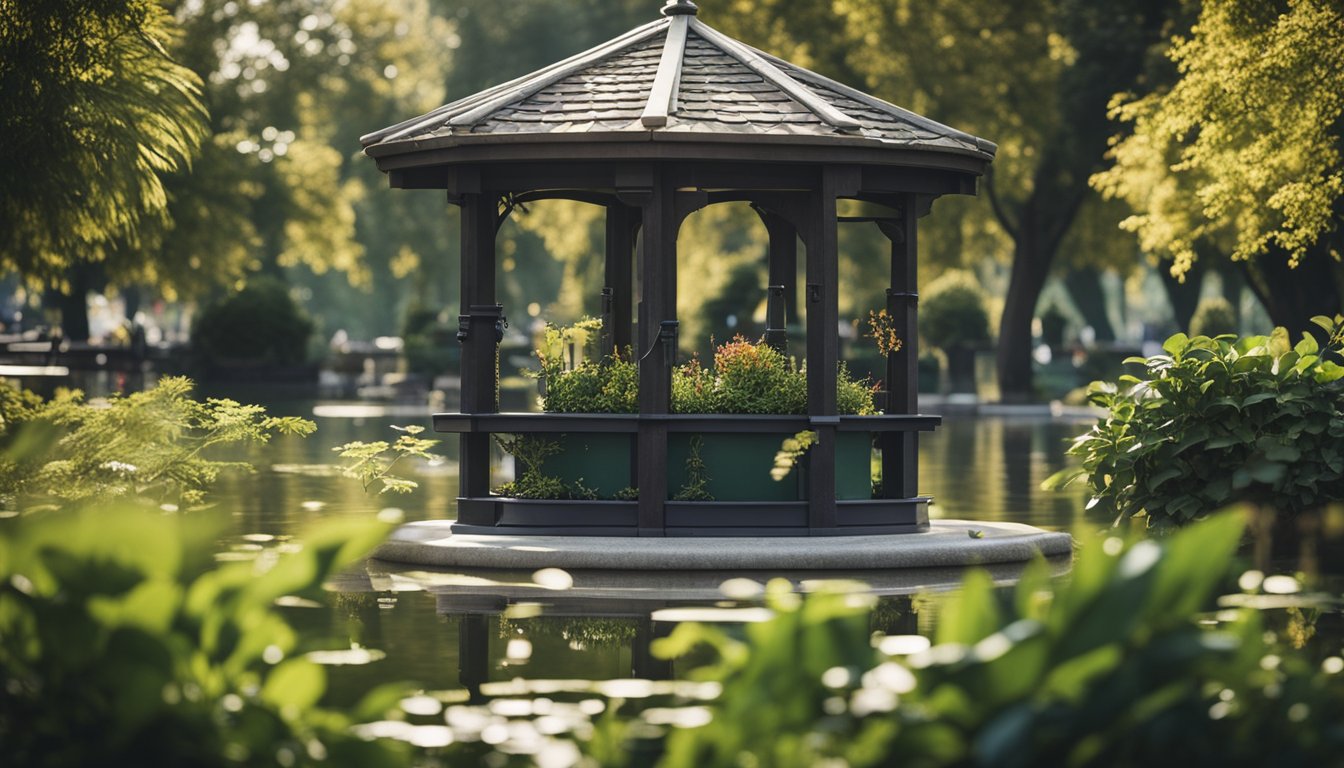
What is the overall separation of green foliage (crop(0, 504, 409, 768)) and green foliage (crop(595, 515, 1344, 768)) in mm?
1080

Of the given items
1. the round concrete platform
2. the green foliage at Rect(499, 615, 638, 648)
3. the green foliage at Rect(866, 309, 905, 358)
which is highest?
the green foliage at Rect(866, 309, 905, 358)

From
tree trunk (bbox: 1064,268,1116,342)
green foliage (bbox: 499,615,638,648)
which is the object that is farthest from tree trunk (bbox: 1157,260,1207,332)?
green foliage (bbox: 499,615,638,648)

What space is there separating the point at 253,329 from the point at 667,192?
44.8 meters

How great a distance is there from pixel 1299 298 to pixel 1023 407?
1489 centimetres

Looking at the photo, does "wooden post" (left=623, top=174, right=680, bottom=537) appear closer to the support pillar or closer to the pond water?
the support pillar

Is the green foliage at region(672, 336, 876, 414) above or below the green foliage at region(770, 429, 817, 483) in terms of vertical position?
above

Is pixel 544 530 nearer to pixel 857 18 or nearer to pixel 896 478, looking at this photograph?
pixel 896 478

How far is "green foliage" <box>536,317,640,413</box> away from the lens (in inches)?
647

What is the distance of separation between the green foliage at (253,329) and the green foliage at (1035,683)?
181 ft

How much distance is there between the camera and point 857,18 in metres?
48.7

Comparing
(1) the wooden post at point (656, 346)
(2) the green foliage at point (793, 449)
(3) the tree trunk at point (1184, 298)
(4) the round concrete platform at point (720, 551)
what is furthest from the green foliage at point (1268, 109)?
(3) the tree trunk at point (1184, 298)

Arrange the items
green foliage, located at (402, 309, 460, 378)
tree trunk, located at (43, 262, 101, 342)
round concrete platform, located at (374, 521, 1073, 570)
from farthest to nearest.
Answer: green foliage, located at (402, 309, 460, 378) < tree trunk, located at (43, 262, 101, 342) < round concrete platform, located at (374, 521, 1073, 570)

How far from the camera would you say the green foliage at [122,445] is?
16.3 m

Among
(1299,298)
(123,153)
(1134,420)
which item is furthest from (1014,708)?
(1299,298)
